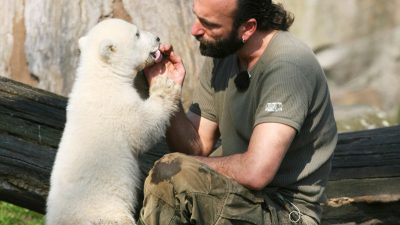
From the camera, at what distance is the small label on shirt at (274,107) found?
4.27 metres

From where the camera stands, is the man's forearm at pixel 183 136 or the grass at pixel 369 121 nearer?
the man's forearm at pixel 183 136

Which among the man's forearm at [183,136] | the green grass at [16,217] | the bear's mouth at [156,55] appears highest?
the bear's mouth at [156,55]

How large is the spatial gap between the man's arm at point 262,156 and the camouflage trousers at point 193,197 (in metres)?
0.07

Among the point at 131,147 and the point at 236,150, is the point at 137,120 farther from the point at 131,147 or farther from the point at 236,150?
the point at 236,150

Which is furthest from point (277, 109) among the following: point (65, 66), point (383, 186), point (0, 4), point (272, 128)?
point (0, 4)

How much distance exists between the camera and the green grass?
6510 millimetres

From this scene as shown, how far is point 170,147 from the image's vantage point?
16.5 feet

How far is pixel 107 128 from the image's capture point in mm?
4480

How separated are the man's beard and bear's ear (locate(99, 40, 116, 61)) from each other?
0.48m

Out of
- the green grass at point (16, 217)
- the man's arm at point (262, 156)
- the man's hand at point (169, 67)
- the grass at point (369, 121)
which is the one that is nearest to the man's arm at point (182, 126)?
the man's hand at point (169, 67)

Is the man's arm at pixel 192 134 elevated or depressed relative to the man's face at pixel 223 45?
depressed

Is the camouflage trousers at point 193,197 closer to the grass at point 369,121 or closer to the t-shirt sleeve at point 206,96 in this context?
the t-shirt sleeve at point 206,96

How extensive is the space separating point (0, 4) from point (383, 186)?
12.2ft

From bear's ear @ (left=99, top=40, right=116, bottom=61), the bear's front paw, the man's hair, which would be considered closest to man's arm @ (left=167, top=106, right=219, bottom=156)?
the bear's front paw
